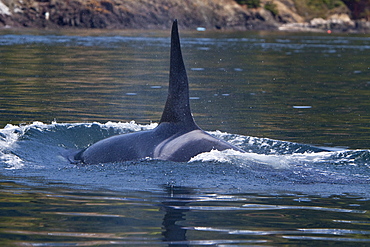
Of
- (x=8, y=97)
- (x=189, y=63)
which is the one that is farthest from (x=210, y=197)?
(x=189, y=63)

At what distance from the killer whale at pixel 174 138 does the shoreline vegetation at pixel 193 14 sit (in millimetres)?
69827

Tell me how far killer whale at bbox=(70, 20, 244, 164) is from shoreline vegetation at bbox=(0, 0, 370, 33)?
69.8 metres

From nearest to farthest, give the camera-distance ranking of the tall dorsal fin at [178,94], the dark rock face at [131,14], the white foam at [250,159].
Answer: the white foam at [250,159], the tall dorsal fin at [178,94], the dark rock face at [131,14]

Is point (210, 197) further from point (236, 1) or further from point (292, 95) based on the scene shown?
point (236, 1)

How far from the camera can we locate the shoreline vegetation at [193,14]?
8131 centimetres

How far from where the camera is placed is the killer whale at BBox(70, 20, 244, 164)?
950 cm

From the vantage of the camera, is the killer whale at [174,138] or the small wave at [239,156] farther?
the killer whale at [174,138]

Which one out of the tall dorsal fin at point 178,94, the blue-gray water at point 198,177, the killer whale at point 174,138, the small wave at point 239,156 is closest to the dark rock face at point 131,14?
the blue-gray water at point 198,177

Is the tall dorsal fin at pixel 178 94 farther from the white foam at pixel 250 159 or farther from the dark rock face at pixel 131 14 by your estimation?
the dark rock face at pixel 131 14

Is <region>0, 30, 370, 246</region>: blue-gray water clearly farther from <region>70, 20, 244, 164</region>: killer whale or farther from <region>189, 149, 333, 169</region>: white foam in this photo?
<region>70, 20, 244, 164</region>: killer whale

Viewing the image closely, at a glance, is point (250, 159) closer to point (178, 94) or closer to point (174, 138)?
point (174, 138)

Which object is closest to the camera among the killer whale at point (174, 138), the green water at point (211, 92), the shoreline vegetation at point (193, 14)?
the killer whale at point (174, 138)

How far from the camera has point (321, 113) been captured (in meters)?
17.5

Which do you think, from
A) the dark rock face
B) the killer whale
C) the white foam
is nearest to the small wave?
the white foam
